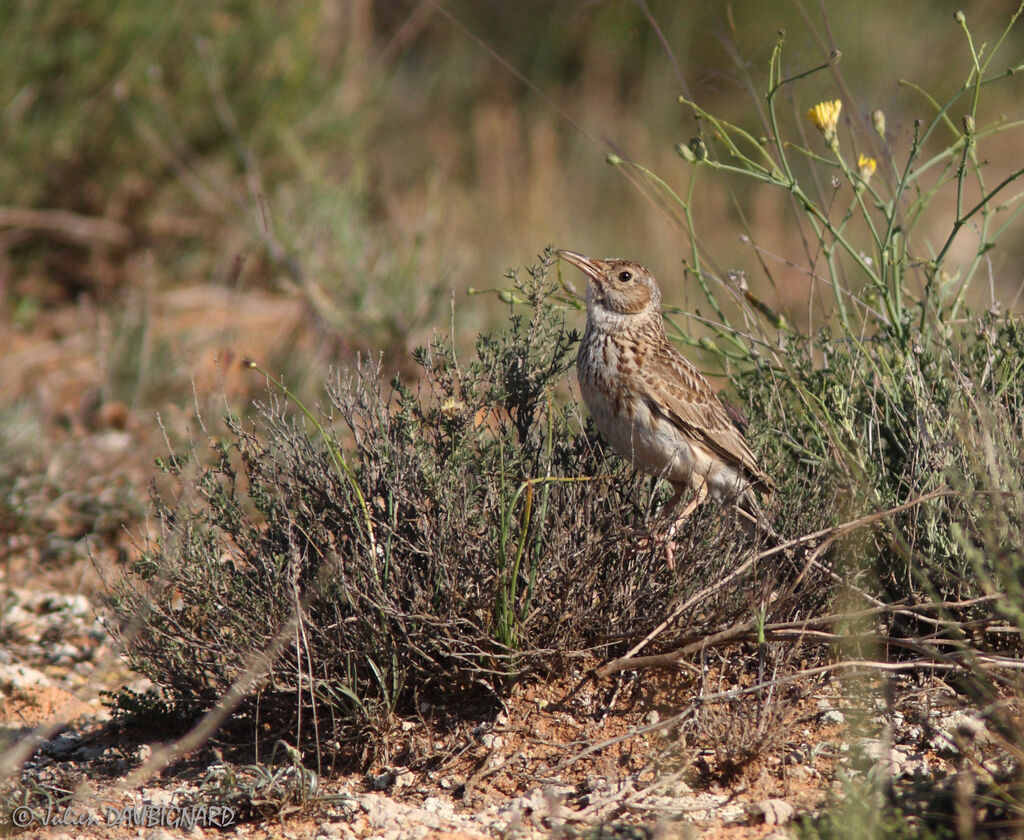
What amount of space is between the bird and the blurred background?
909 mm

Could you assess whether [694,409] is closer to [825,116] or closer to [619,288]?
[619,288]

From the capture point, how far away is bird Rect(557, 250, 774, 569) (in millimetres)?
4453

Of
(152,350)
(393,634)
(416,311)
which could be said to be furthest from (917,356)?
(152,350)

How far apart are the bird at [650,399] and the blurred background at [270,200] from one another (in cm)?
91

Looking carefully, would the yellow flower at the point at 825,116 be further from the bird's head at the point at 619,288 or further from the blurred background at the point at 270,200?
the bird's head at the point at 619,288

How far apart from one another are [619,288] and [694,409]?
630mm

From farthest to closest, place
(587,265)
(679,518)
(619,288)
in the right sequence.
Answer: (587,265)
(619,288)
(679,518)

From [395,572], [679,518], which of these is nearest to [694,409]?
[679,518]

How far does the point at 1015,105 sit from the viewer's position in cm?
1197

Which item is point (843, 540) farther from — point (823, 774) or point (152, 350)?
point (152, 350)

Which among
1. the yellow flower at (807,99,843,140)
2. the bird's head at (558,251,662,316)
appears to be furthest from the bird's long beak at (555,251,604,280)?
the yellow flower at (807,99,843,140)

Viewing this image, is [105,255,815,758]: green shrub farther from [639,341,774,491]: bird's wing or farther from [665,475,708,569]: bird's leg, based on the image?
[639,341,774,491]: bird's wing

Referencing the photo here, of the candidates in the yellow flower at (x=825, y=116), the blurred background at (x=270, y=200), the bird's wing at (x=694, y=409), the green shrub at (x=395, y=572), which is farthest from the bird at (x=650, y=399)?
the yellow flower at (x=825, y=116)

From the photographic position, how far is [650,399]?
453cm
